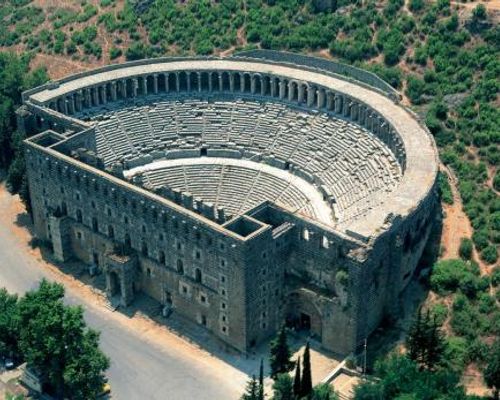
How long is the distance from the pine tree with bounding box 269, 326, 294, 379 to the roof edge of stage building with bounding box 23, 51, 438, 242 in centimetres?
1381

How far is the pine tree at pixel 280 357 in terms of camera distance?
99.9 m

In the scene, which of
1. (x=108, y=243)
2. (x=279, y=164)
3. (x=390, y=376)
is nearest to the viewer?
(x=390, y=376)

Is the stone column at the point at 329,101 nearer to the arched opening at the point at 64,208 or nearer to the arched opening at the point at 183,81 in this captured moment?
the arched opening at the point at 183,81

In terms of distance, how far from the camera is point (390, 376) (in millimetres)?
93938

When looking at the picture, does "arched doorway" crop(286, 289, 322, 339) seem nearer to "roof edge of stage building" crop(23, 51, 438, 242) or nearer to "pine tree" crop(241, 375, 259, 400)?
"roof edge of stage building" crop(23, 51, 438, 242)

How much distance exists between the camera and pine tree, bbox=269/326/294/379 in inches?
3935

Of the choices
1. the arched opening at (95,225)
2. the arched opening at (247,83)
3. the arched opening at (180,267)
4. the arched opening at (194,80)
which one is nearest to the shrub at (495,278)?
the arched opening at (180,267)

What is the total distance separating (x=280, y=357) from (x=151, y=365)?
16.2 metres

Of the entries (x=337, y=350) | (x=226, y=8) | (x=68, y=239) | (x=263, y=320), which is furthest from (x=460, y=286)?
(x=226, y=8)

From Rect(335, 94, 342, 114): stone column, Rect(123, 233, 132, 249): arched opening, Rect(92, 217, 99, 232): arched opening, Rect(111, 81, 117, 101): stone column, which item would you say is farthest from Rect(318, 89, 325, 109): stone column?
Rect(92, 217, 99, 232): arched opening

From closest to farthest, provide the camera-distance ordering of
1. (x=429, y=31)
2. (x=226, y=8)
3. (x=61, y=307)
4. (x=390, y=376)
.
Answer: (x=390, y=376) → (x=61, y=307) → (x=429, y=31) → (x=226, y=8)

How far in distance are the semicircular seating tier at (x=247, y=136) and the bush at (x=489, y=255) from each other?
17.6 m

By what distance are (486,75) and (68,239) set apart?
216 feet

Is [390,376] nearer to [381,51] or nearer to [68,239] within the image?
[68,239]
